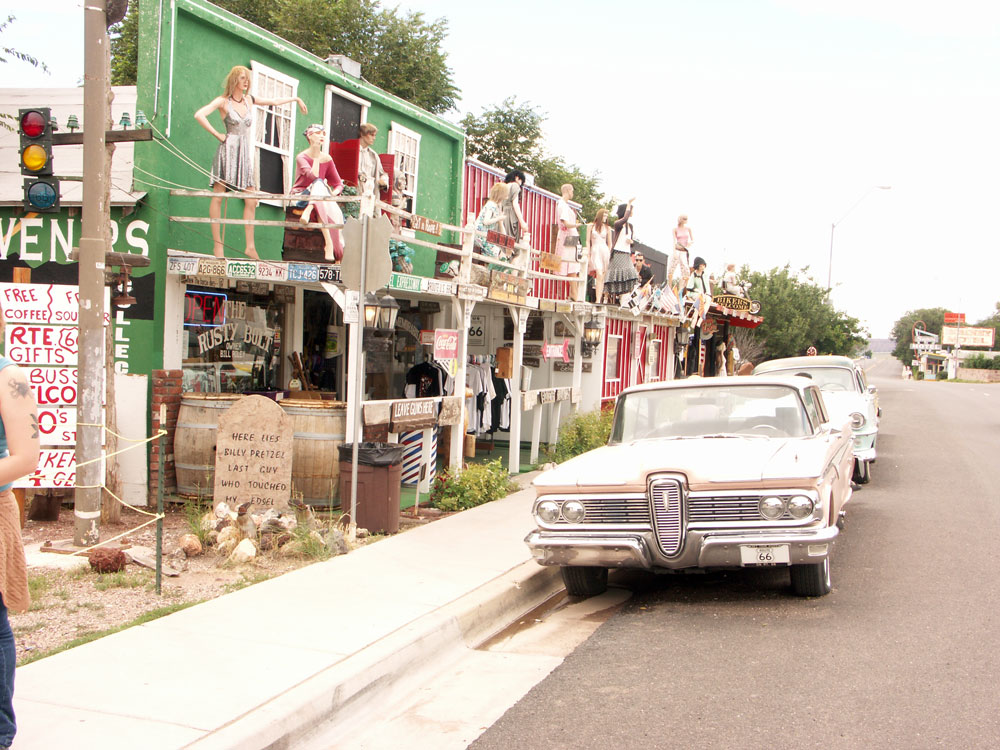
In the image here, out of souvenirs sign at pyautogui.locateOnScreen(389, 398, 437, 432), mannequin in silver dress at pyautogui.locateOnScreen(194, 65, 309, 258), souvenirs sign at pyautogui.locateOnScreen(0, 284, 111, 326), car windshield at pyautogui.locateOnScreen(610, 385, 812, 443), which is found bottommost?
souvenirs sign at pyautogui.locateOnScreen(389, 398, 437, 432)

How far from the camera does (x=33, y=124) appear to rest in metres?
7.36

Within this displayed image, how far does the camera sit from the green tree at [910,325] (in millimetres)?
134000

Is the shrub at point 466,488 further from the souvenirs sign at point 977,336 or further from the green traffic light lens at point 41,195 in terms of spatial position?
the souvenirs sign at point 977,336

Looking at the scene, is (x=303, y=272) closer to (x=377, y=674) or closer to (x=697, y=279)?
(x=377, y=674)

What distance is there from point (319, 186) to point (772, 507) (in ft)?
21.3

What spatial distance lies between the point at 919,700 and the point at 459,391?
290 inches

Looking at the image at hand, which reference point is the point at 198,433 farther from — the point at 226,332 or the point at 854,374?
the point at 854,374

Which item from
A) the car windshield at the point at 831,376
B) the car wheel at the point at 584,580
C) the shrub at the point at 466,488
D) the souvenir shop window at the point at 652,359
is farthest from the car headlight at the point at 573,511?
the souvenir shop window at the point at 652,359

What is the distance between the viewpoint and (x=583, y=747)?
434cm

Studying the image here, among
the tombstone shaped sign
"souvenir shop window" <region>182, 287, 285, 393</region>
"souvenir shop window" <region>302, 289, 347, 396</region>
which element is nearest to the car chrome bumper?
the tombstone shaped sign

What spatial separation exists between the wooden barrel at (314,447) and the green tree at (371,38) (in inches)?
1038

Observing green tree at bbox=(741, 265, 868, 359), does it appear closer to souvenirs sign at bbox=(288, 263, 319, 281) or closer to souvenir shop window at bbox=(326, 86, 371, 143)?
souvenir shop window at bbox=(326, 86, 371, 143)

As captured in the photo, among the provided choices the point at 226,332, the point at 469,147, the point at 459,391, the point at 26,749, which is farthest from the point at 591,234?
the point at 469,147

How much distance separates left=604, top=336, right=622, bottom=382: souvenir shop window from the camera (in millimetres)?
18562
